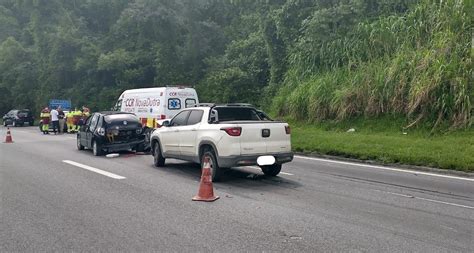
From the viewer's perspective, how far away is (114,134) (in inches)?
603

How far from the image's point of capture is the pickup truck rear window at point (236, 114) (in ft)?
35.5

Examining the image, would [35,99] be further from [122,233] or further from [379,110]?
[122,233]

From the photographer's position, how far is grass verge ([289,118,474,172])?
11.9 meters

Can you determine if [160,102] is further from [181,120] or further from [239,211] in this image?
[239,211]

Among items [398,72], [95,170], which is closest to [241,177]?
[95,170]

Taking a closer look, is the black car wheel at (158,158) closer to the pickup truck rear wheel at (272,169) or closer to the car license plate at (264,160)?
the pickup truck rear wheel at (272,169)

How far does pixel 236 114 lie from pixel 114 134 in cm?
579

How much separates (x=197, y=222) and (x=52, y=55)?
42.4 meters

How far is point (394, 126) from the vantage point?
54.9ft

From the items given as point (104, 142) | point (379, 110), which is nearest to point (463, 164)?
point (379, 110)

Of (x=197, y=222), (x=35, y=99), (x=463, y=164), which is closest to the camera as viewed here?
(x=197, y=222)

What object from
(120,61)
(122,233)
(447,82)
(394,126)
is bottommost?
(122,233)

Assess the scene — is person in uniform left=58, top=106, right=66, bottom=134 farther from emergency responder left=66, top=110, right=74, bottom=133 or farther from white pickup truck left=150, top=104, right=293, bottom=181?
white pickup truck left=150, top=104, right=293, bottom=181

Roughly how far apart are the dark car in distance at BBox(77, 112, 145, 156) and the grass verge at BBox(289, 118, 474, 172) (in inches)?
206
